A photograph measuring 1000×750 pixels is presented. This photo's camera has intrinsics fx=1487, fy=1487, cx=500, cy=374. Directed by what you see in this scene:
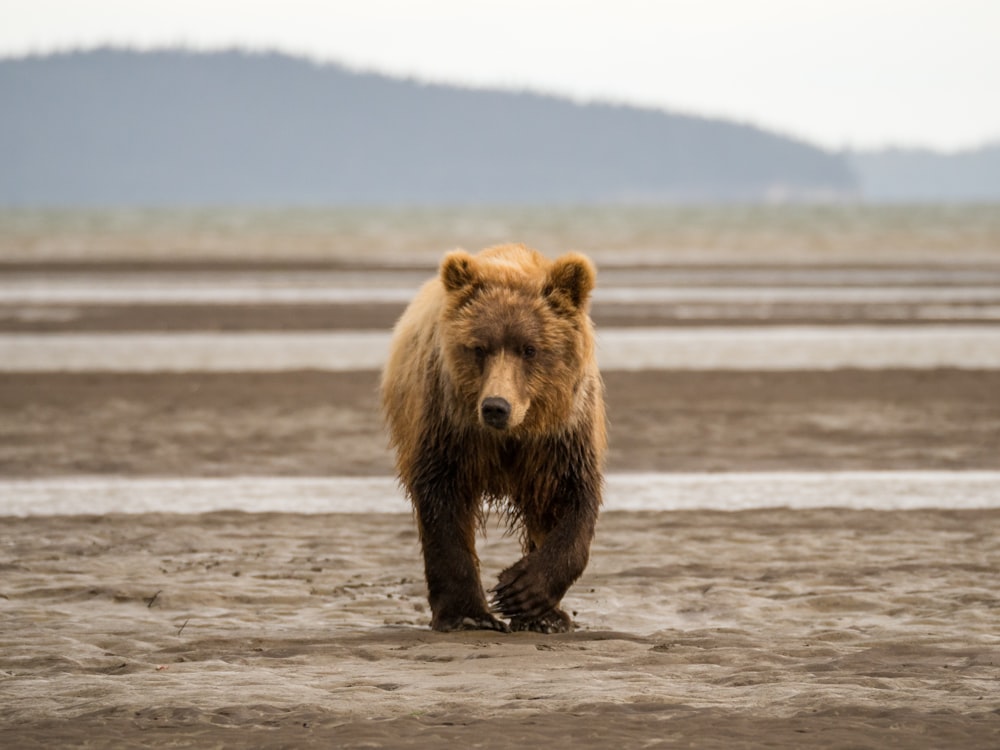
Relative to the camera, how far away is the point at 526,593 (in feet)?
20.8

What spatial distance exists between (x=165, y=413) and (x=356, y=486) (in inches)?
160

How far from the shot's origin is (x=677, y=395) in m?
14.7

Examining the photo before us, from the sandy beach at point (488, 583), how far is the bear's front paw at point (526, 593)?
13 cm

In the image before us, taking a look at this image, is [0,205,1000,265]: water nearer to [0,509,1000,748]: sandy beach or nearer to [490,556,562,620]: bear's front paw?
[0,509,1000,748]: sandy beach

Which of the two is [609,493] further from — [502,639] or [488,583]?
[502,639]

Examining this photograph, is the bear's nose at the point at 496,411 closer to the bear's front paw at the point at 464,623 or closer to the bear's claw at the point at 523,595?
the bear's claw at the point at 523,595

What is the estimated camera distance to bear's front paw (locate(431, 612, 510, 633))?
21.1 feet

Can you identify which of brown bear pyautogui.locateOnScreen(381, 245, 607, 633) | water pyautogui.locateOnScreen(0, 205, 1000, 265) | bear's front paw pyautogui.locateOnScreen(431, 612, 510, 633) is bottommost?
bear's front paw pyautogui.locateOnScreen(431, 612, 510, 633)

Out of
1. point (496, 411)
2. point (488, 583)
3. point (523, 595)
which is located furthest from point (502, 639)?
point (488, 583)

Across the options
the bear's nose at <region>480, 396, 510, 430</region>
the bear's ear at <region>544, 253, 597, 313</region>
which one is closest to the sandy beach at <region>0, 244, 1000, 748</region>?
the bear's nose at <region>480, 396, 510, 430</region>

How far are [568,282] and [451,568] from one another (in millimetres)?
1338

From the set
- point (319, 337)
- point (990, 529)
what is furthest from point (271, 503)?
point (319, 337)

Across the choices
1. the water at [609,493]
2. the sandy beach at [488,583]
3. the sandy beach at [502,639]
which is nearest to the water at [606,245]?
the sandy beach at [488,583]

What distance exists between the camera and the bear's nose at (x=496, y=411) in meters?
5.85
